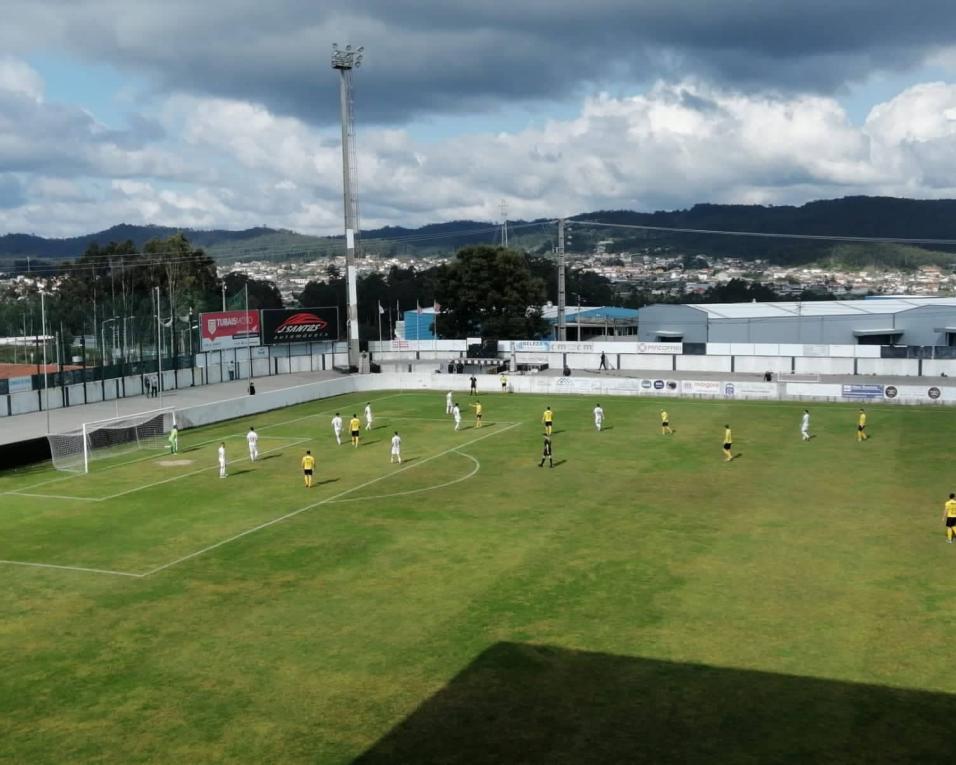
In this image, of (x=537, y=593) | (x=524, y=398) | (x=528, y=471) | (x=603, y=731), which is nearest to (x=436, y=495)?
(x=528, y=471)

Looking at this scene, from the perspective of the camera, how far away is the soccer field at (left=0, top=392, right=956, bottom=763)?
16.2 metres

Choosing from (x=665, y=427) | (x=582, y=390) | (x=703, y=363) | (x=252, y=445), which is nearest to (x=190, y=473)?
(x=252, y=445)

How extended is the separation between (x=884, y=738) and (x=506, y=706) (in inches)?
266

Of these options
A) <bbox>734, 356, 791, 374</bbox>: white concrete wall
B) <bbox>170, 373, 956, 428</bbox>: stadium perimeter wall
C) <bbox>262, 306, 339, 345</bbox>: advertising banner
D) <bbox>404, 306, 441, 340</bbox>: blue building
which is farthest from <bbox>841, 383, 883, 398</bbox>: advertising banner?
<bbox>404, 306, 441, 340</bbox>: blue building

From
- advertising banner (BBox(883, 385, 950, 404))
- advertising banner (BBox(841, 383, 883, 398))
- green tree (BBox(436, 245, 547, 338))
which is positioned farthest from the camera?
green tree (BBox(436, 245, 547, 338))

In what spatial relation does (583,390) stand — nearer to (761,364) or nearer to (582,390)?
(582,390)

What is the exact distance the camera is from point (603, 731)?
1625cm

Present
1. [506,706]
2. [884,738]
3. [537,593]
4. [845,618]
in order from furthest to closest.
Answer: [537,593] < [845,618] < [506,706] < [884,738]

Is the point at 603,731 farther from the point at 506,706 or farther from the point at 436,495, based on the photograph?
the point at 436,495

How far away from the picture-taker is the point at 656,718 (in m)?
16.7

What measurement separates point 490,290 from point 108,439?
7375 cm

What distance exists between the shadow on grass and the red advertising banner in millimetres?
60644

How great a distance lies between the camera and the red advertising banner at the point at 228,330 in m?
75.0

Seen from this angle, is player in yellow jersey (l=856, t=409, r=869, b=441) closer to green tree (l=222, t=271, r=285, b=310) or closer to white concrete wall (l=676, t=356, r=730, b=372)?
white concrete wall (l=676, t=356, r=730, b=372)
